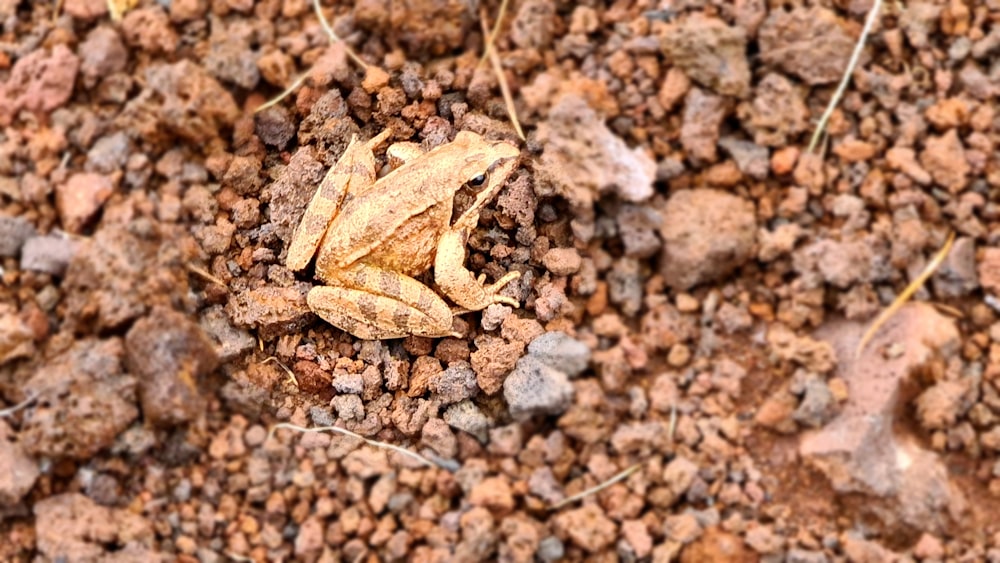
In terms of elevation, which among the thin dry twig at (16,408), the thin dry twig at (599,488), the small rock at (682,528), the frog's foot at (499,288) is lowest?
the small rock at (682,528)

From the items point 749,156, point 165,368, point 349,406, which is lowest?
point 165,368

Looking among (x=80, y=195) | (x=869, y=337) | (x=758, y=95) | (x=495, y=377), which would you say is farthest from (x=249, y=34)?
(x=869, y=337)

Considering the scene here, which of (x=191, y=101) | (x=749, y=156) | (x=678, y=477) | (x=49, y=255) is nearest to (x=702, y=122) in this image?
(x=749, y=156)

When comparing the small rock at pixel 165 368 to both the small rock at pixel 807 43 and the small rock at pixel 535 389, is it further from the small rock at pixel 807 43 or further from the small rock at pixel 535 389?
the small rock at pixel 807 43

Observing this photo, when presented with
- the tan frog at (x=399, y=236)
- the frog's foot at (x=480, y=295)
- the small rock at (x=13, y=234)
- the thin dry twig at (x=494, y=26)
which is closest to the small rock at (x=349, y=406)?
the tan frog at (x=399, y=236)

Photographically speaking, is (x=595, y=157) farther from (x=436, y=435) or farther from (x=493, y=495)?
(x=436, y=435)

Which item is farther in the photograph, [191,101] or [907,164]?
[907,164]
